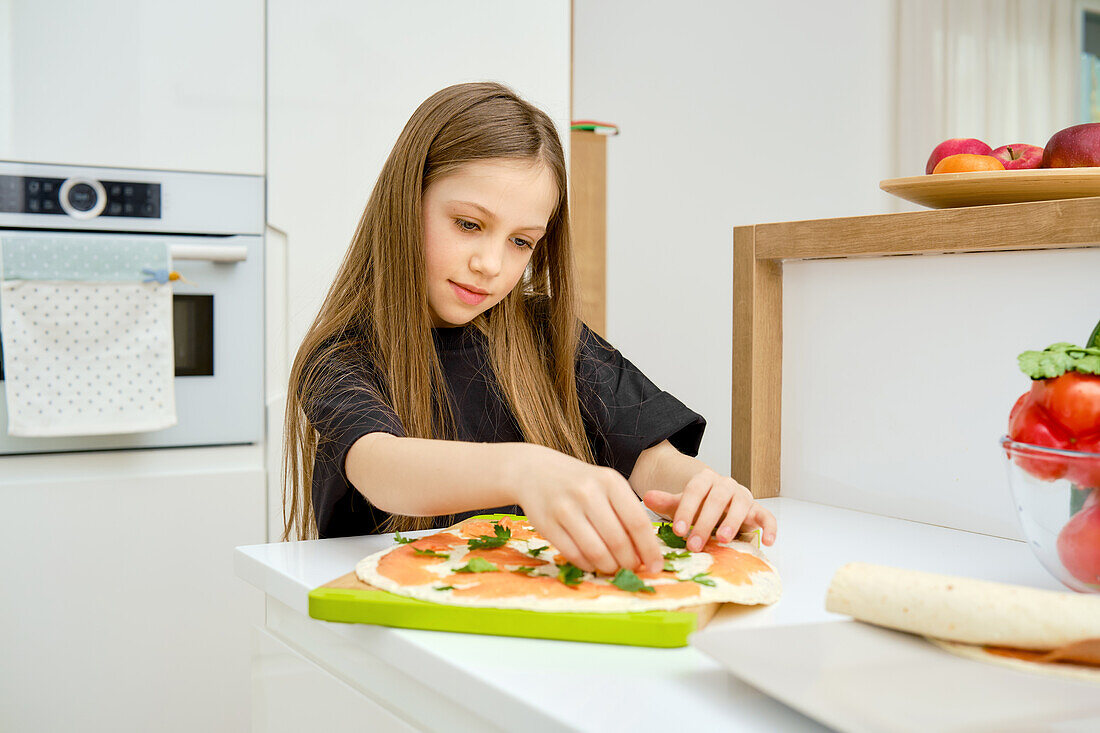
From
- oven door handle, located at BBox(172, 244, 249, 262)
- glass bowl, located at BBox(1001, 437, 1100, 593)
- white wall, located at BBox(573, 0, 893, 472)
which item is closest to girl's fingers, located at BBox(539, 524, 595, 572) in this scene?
glass bowl, located at BBox(1001, 437, 1100, 593)

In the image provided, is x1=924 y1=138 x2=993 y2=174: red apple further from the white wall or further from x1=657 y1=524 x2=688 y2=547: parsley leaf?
the white wall

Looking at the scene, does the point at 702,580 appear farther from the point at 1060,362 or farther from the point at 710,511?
the point at 1060,362

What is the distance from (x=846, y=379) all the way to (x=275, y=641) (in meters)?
0.64

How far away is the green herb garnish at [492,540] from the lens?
667 millimetres

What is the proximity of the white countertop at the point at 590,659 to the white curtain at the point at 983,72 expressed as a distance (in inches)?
124

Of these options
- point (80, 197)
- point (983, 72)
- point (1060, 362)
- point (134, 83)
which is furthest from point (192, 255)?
point (983, 72)

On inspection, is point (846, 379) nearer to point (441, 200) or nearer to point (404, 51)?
point (441, 200)

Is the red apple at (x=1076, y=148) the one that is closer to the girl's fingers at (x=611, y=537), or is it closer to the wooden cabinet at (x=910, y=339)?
the wooden cabinet at (x=910, y=339)

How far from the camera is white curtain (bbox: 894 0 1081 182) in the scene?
3605 millimetres

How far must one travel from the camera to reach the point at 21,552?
155 cm

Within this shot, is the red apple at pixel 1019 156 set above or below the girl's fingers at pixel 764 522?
above

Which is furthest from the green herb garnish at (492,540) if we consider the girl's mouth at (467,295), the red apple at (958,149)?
the red apple at (958,149)

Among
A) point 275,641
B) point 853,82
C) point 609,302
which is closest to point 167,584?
point 275,641

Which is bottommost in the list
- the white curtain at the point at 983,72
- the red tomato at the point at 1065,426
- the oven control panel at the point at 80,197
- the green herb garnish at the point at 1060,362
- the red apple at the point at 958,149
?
the red tomato at the point at 1065,426
